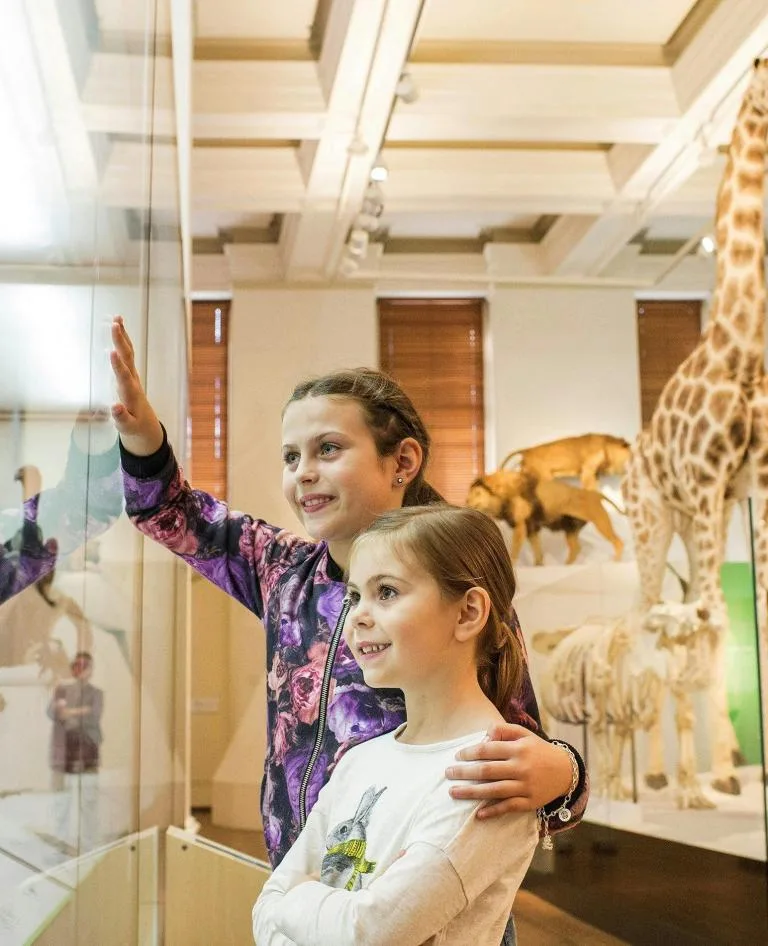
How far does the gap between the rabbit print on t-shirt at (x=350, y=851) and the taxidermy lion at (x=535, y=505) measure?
4.93 meters

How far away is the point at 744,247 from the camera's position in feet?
14.2

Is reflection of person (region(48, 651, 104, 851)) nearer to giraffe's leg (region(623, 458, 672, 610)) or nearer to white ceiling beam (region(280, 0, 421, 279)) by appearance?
white ceiling beam (region(280, 0, 421, 279))

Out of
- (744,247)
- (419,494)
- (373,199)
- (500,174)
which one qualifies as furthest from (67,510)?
(500,174)

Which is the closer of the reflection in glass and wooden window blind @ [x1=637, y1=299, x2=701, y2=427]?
the reflection in glass

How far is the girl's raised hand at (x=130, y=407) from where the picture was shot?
129cm

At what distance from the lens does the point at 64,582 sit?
0.99 metres

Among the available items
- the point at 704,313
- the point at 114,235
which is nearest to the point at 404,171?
the point at 704,313

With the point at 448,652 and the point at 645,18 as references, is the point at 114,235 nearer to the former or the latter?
the point at 448,652

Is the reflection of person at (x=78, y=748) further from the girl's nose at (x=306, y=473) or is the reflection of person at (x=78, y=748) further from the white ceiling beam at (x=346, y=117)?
the white ceiling beam at (x=346, y=117)

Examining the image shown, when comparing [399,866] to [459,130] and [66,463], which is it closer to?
[66,463]

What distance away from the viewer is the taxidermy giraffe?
13.6ft

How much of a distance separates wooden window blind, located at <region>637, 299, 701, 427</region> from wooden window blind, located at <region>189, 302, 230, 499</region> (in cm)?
264

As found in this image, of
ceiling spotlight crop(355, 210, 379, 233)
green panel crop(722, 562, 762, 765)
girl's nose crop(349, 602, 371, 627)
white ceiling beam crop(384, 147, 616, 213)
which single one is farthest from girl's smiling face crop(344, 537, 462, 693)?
white ceiling beam crop(384, 147, 616, 213)

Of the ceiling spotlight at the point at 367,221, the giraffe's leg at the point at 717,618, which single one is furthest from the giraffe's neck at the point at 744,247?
the ceiling spotlight at the point at 367,221
